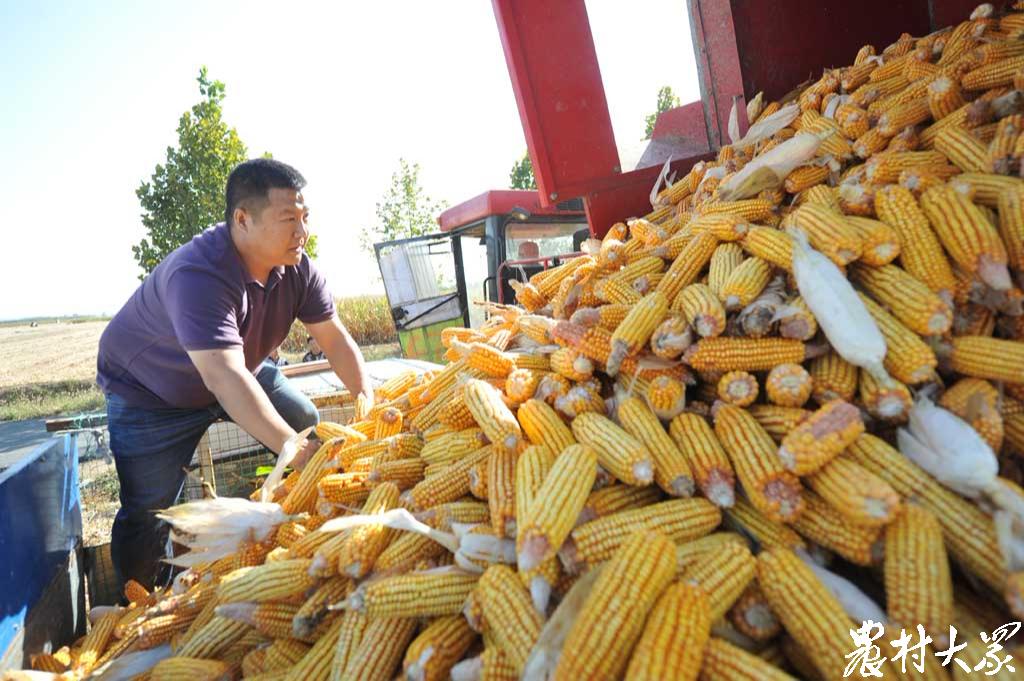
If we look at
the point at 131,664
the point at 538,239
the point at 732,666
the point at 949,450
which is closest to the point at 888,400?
the point at 949,450

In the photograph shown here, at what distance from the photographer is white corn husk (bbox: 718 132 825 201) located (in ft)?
9.02

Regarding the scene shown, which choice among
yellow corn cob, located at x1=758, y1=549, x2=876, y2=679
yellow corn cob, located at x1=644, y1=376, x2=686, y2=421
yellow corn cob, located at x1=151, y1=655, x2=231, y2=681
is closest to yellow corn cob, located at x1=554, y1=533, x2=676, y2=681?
yellow corn cob, located at x1=758, y1=549, x2=876, y2=679

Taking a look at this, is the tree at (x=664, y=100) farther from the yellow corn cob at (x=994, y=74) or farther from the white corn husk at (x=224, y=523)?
the white corn husk at (x=224, y=523)

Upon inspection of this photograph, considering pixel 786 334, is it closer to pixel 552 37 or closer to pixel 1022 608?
pixel 1022 608

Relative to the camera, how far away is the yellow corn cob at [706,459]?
5.28 ft

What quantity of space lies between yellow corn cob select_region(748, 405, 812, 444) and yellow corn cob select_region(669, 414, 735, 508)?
0.15 metres

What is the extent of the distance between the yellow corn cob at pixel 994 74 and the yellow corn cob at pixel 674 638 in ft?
9.27

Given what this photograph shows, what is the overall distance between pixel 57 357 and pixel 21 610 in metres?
27.8

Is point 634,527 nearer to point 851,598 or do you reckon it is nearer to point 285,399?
point 851,598

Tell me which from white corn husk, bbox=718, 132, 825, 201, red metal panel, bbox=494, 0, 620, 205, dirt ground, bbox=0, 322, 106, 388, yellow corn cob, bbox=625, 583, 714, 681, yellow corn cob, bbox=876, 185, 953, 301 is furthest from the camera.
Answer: dirt ground, bbox=0, 322, 106, 388

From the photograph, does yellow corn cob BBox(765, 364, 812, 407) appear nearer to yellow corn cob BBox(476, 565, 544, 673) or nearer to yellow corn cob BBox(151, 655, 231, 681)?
yellow corn cob BBox(476, 565, 544, 673)

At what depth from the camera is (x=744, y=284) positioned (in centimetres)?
196

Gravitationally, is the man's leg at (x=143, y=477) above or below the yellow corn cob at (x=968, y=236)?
below

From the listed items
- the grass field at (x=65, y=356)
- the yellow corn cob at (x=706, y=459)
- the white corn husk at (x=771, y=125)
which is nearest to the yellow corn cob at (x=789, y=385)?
the yellow corn cob at (x=706, y=459)
